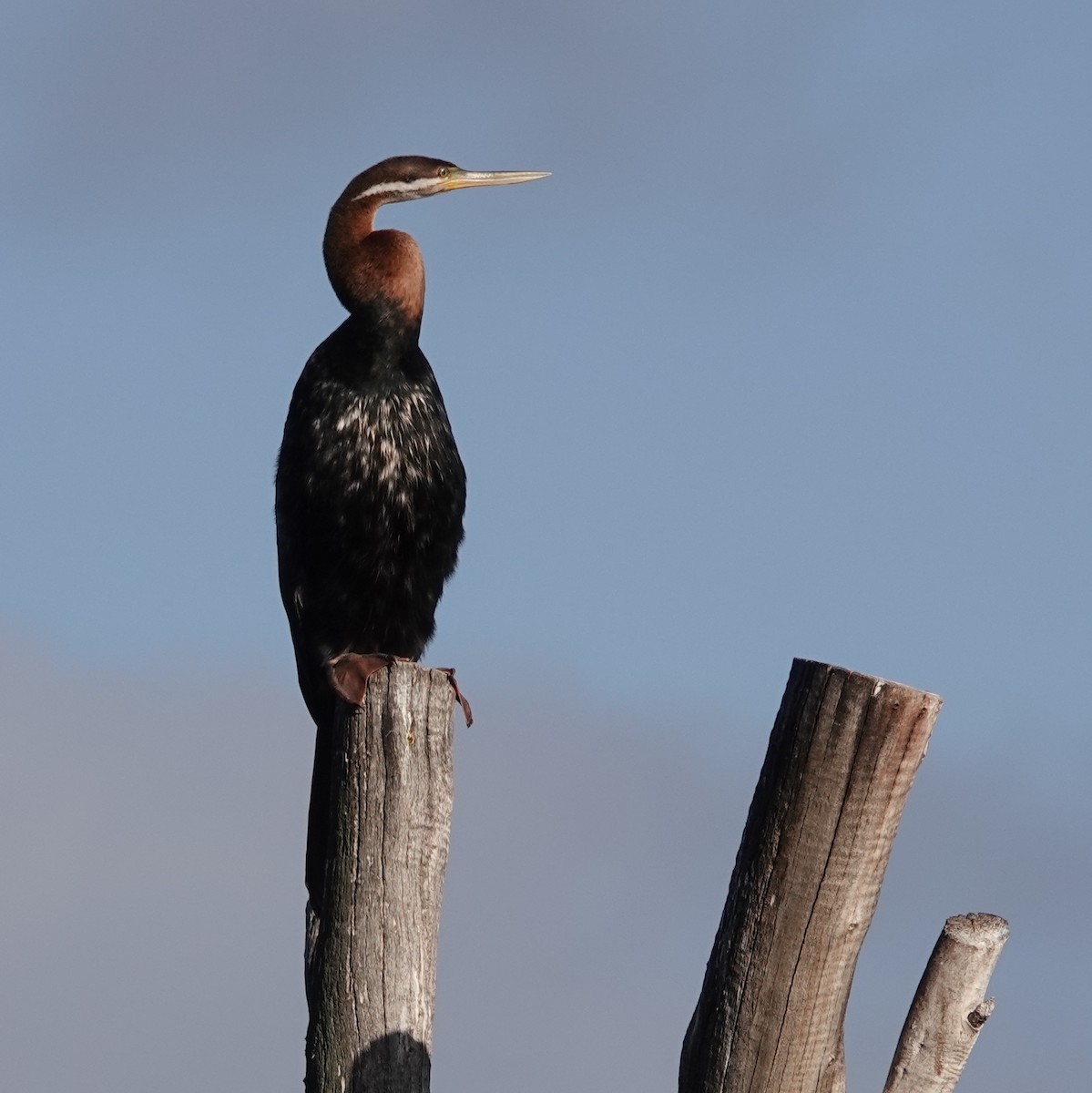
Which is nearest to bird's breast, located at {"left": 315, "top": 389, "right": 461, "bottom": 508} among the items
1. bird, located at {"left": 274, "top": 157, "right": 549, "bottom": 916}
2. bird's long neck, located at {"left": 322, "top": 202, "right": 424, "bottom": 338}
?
bird, located at {"left": 274, "top": 157, "right": 549, "bottom": 916}

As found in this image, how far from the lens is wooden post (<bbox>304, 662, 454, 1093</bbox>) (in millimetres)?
4902

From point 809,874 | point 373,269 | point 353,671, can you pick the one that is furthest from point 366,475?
point 809,874

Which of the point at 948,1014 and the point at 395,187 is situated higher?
the point at 395,187

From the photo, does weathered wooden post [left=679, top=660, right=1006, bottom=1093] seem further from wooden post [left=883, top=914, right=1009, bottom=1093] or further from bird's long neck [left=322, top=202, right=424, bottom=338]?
bird's long neck [left=322, top=202, right=424, bottom=338]

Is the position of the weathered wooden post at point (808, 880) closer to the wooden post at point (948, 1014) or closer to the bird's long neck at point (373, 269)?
the wooden post at point (948, 1014)

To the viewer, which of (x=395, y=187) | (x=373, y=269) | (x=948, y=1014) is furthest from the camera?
(x=395, y=187)

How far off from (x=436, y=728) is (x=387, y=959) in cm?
69

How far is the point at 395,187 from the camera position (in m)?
7.12

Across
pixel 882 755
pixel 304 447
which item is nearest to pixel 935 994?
pixel 882 755

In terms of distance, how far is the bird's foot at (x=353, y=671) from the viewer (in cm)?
551

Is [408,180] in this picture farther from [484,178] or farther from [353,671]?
[353,671]

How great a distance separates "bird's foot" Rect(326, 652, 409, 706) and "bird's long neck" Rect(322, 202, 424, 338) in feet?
5.13

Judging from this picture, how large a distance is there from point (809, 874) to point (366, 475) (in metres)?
3.00

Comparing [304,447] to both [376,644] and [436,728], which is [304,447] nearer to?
[376,644]
